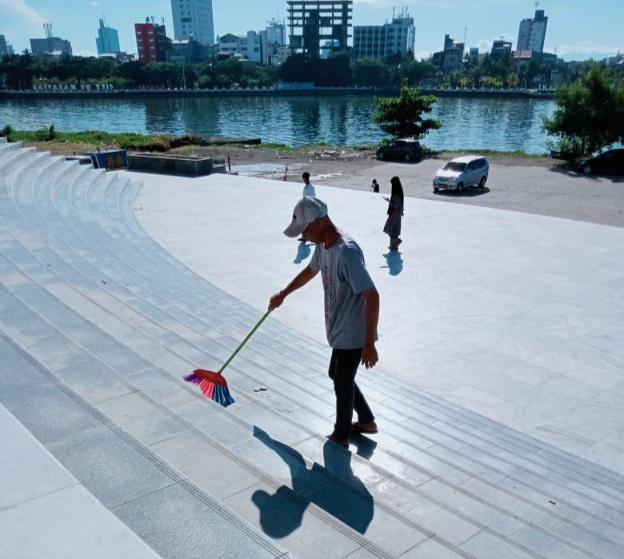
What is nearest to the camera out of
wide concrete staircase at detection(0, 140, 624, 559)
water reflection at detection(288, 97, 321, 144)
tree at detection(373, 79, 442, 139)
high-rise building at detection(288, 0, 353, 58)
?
wide concrete staircase at detection(0, 140, 624, 559)

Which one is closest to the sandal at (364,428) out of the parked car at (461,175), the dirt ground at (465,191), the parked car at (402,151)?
the dirt ground at (465,191)

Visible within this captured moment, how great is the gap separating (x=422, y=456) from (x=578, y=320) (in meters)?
5.31

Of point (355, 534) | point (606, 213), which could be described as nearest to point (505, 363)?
point (355, 534)

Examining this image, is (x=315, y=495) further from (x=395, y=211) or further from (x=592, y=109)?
(x=592, y=109)

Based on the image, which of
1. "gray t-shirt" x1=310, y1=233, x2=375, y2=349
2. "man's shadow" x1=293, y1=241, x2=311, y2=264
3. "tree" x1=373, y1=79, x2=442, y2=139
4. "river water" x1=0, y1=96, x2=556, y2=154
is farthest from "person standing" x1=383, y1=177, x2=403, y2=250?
"river water" x1=0, y1=96, x2=556, y2=154

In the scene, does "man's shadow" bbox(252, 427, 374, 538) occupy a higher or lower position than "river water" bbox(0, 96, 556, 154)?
higher

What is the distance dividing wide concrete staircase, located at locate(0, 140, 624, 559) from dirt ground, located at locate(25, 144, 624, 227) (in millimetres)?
14208

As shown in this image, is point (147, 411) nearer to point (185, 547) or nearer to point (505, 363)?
point (185, 547)

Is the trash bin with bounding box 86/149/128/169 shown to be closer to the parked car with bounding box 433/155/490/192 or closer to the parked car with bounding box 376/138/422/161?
the parked car with bounding box 433/155/490/192

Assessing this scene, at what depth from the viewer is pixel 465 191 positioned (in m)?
22.6

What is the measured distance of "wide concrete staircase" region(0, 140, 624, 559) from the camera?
256 centimetres

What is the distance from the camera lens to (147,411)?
3455mm

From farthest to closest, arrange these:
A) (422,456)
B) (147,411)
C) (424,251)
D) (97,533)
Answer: (424,251), (422,456), (147,411), (97,533)

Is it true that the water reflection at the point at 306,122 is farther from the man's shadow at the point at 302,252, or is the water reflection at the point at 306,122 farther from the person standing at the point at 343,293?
the person standing at the point at 343,293
